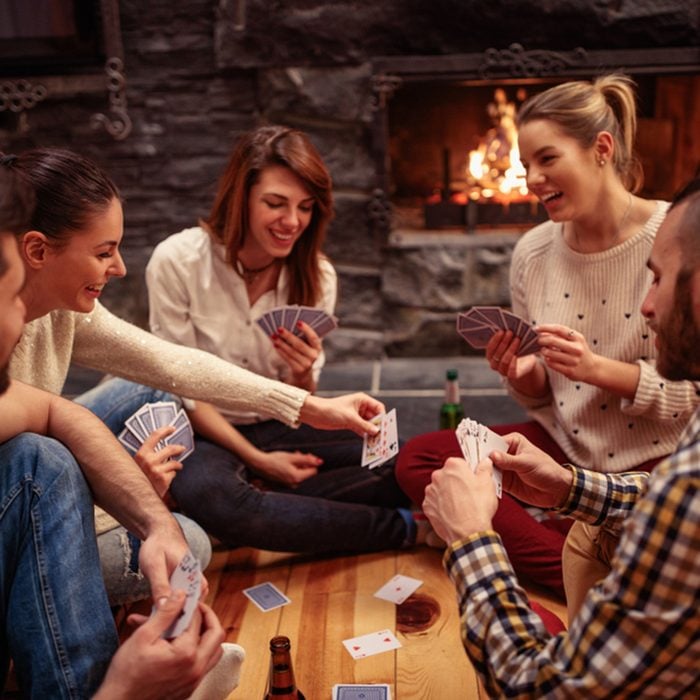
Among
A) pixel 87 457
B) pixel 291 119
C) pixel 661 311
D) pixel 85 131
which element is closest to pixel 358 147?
pixel 291 119

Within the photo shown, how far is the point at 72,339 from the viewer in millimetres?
2084

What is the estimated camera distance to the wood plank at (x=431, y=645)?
1.87 m

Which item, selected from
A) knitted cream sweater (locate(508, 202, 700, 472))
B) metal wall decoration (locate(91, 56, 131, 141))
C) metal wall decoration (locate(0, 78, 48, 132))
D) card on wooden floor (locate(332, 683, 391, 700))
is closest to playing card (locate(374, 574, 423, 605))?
card on wooden floor (locate(332, 683, 391, 700))

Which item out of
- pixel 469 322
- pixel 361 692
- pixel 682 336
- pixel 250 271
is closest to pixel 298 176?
pixel 250 271

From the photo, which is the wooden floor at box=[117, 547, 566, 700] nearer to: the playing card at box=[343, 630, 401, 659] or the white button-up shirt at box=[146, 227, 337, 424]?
the playing card at box=[343, 630, 401, 659]

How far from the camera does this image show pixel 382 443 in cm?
213

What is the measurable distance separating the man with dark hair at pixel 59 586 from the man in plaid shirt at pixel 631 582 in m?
0.44

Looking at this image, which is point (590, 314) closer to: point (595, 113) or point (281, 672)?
point (595, 113)

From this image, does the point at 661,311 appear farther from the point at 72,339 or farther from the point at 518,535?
the point at 72,339

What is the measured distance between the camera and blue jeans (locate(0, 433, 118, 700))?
1.46m

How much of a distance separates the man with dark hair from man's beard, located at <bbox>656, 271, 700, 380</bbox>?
2.61 ft

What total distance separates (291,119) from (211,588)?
6.40ft

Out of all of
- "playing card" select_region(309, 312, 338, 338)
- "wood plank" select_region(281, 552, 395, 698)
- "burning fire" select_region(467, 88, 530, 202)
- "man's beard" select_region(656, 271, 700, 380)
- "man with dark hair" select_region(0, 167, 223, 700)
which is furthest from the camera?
"burning fire" select_region(467, 88, 530, 202)

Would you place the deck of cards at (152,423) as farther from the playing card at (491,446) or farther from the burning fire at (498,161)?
the burning fire at (498,161)
